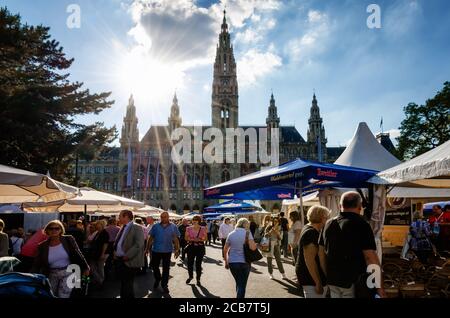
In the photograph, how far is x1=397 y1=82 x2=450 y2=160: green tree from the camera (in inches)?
1416

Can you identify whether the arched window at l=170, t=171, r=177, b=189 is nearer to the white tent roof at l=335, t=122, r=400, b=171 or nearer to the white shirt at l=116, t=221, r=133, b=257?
the white tent roof at l=335, t=122, r=400, b=171

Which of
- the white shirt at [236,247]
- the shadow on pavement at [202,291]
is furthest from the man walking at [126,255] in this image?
the shadow on pavement at [202,291]

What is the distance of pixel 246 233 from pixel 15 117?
627 inches

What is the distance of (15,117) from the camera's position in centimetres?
1873

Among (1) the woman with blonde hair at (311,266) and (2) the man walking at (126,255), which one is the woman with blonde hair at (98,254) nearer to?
(2) the man walking at (126,255)

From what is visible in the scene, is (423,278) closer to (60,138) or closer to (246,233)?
(246,233)

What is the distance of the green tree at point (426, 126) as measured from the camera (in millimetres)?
35969

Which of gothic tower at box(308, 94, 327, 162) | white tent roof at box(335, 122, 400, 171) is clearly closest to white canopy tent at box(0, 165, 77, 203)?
white tent roof at box(335, 122, 400, 171)

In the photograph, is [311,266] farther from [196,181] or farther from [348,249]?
[196,181]

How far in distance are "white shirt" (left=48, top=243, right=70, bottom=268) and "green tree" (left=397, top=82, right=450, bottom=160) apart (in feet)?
119

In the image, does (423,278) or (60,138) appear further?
(60,138)

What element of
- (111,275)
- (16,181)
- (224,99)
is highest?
(224,99)

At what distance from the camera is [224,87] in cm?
8731
